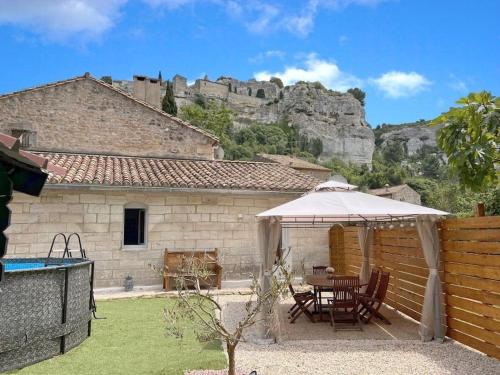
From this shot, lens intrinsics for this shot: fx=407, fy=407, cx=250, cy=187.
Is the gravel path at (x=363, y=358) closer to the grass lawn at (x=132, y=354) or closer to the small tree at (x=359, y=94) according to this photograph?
the grass lawn at (x=132, y=354)

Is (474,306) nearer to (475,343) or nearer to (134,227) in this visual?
(475,343)

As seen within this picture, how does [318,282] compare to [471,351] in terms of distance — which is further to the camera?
[318,282]

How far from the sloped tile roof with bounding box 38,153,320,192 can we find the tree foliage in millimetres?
9130

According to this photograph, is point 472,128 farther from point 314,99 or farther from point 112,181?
point 314,99

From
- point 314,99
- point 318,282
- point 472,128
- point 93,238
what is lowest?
point 318,282

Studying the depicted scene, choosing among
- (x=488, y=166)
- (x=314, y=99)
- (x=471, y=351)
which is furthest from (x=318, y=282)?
(x=314, y=99)

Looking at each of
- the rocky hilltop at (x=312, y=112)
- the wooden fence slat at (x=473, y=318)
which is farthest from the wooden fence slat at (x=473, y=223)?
the rocky hilltop at (x=312, y=112)

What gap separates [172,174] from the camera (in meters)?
13.7

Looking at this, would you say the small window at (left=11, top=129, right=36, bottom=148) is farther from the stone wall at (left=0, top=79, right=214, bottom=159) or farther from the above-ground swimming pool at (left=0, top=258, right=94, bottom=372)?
the above-ground swimming pool at (left=0, top=258, right=94, bottom=372)

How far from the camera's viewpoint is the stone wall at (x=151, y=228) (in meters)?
11.3

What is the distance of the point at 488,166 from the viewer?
3.99 m

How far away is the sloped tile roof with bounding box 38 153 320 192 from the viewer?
12078 mm

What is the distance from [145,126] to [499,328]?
1479cm

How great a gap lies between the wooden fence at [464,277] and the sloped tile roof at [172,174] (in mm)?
5527
